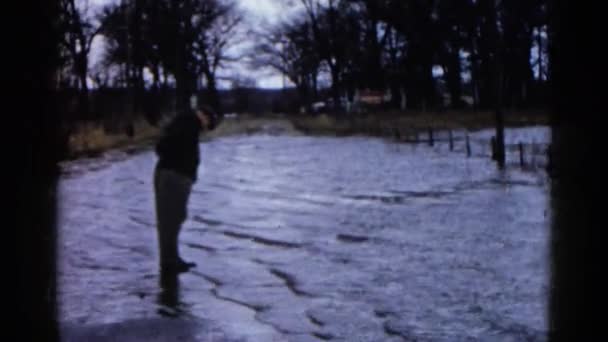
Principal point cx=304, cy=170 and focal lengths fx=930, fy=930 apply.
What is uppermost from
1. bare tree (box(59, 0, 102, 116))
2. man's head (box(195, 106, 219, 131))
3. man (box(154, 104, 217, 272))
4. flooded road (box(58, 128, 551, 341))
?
bare tree (box(59, 0, 102, 116))

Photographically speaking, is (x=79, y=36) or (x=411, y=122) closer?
(x=79, y=36)

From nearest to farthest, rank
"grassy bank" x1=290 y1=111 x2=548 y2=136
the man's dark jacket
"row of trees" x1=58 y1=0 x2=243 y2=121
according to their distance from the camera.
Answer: the man's dark jacket < "row of trees" x1=58 y1=0 x2=243 y2=121 < "grassy bank" x1=290 y1=111 x2=548 y2=136

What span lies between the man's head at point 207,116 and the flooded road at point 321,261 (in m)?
1.50

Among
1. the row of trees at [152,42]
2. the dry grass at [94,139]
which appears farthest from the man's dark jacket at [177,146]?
the dry grass at [94,139]

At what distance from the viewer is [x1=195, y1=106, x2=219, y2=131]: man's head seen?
9281 millimetres

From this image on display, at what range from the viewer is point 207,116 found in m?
9.33

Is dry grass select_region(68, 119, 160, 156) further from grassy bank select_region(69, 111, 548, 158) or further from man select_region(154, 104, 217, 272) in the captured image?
man select_region(154, 104, 217, 272)

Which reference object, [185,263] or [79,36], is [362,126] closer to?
[79,36]

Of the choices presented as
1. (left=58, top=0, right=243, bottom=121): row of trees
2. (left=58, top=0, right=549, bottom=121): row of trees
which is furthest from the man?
(left=58, top=0, right=549, bottom=121): row of trees

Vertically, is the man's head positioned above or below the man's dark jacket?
above

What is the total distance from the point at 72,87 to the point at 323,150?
10041mm

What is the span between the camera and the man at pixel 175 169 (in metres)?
9.05

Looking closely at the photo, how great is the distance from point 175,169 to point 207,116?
66cm

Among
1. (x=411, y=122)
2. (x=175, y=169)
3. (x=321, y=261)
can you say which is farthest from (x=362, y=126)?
(x=175, y=169)
